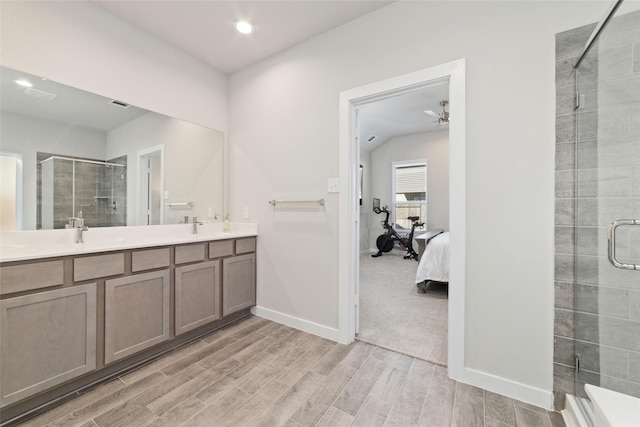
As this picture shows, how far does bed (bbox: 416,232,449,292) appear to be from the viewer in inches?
134

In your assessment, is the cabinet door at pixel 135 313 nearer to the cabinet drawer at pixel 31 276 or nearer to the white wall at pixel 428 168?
the cabinet drawer at pixel 31 276

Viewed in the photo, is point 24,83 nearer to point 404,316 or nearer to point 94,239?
point 94,239

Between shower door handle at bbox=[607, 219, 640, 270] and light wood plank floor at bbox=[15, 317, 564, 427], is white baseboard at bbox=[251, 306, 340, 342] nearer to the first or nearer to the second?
light wood plank floor at bbox=[15, 317, 564, 427]

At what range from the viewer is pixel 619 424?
0.99 m

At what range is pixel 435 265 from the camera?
11.4 feet

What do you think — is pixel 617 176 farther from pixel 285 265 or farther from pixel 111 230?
pixel 111 230

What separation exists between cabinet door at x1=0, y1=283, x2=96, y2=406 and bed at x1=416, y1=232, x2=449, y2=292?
3.34 metres

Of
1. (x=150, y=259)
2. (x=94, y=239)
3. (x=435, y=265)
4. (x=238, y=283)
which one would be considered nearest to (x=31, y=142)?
(x=94, y=239)

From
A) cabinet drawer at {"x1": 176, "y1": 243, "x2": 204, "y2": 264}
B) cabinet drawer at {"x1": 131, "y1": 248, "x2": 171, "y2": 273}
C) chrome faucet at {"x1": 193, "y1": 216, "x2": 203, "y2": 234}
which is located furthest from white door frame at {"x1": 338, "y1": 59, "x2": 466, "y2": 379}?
Answer: chrome faucet at {"x1": 193, "y1": 216, "x2": 203, "y2": 234}

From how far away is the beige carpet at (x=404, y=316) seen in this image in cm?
220

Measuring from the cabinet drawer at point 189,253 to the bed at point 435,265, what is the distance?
2.69m

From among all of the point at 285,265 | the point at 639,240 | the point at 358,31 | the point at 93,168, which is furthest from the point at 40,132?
the point at 639,240

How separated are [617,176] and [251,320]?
2892 millimetres

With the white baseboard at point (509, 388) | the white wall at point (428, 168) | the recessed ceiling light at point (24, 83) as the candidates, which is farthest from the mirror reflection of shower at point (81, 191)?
the white wall at point (428, 168)
